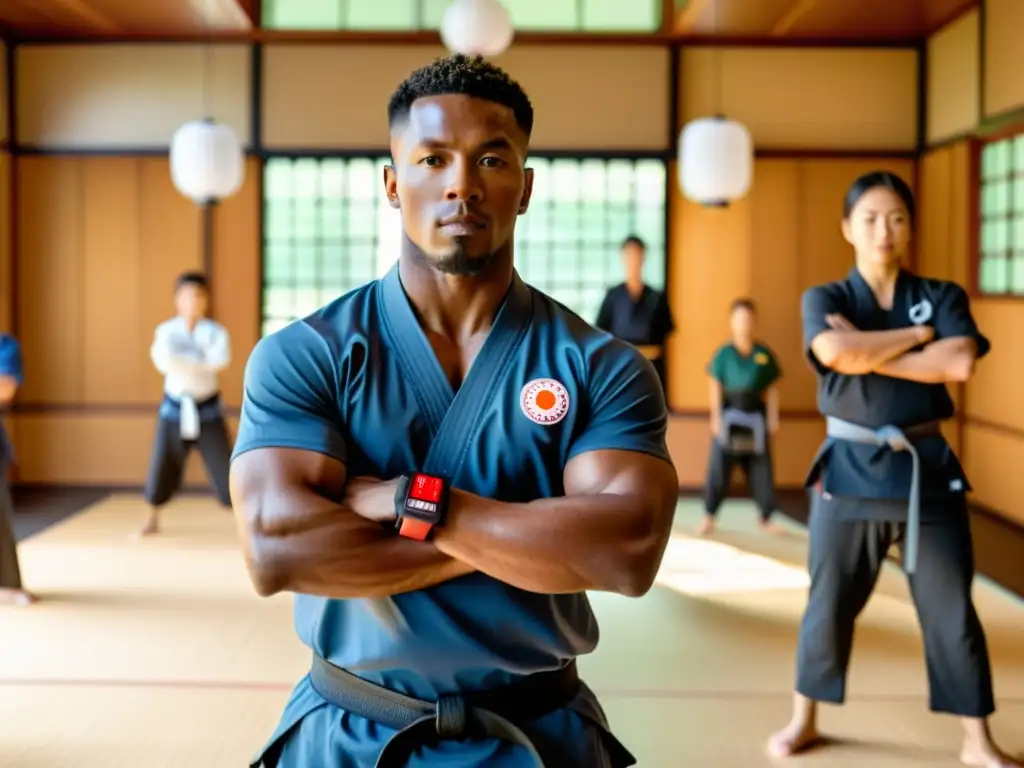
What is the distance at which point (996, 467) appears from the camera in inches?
239

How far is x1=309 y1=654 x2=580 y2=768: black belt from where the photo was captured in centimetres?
114

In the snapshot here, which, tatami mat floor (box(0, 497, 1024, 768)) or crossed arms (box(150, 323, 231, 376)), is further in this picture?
crossed arms (box(150, 323, 231, 376))

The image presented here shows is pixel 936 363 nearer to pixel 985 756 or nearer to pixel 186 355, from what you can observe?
pixel 985 756

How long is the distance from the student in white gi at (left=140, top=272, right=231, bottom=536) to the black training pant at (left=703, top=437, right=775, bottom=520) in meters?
2.44

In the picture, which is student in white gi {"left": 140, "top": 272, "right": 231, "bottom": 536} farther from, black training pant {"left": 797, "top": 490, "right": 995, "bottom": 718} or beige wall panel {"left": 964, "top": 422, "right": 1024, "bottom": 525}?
beige wall panel {"left": 964, "top": 422, "right": 1024, "bottom": 525}

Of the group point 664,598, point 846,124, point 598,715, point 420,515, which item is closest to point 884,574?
point 664,598

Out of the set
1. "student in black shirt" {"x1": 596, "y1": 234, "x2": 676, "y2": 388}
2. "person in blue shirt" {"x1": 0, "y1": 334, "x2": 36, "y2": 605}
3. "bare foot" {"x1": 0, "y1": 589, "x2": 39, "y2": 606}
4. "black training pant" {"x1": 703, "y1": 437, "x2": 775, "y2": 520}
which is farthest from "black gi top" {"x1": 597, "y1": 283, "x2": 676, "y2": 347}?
"bare foot" {"x1": 0, "y1": 589, "x2": 39, "y2": 606}

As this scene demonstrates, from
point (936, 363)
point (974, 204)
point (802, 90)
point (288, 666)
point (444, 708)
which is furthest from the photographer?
point (802, 90)

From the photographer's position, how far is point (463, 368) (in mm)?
1141

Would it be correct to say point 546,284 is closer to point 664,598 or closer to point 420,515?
point 664,598

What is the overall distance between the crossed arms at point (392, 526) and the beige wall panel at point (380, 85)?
20.5 feet

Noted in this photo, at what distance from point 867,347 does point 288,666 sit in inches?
78.4

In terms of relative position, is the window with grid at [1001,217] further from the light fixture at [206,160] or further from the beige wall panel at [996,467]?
the light fixture at [206,160]

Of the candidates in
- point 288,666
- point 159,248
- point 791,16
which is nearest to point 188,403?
point 159,248
